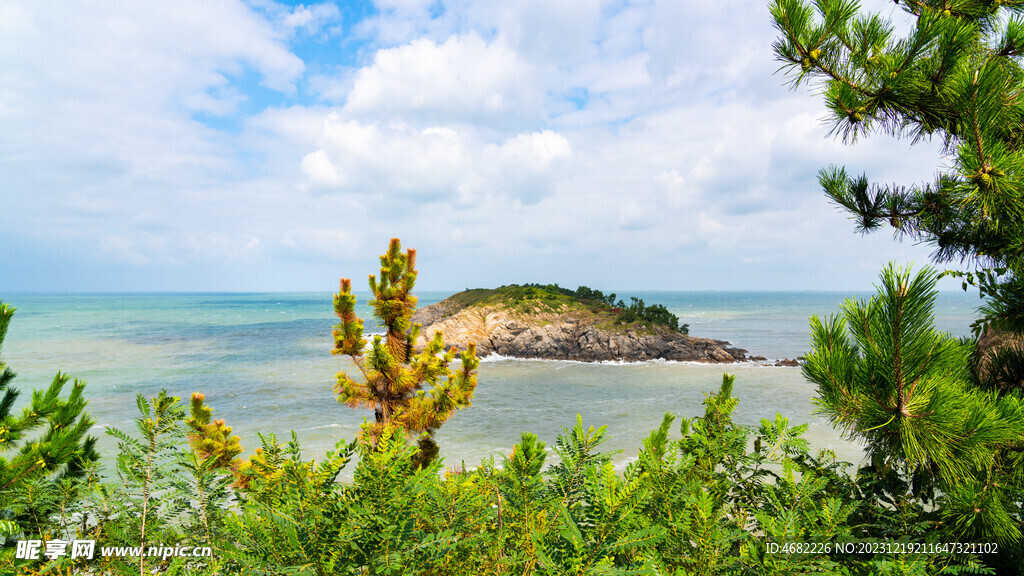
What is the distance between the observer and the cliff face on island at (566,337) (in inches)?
1501

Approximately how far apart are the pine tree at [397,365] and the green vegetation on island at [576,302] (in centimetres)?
3426

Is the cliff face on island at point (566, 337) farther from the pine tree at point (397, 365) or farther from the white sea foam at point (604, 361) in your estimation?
the pine tree at point (397, 365)

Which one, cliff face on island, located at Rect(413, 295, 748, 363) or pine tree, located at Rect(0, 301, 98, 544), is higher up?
pine tree, located at Rect(0, 301, 98, 544)

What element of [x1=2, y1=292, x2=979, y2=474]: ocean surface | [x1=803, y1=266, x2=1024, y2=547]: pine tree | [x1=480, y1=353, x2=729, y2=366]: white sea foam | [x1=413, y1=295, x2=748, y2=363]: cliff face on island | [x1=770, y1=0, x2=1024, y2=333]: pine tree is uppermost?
[x1=770, y1=0, x2=1024, y2=333]: pine tree

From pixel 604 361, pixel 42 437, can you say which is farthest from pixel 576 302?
pixel 42 437

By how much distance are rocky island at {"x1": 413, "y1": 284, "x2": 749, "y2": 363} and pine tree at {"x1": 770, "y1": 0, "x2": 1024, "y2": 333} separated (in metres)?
33.8

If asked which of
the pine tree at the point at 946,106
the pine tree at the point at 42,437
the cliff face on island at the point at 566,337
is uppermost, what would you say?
the pine tree at the point at 946,106

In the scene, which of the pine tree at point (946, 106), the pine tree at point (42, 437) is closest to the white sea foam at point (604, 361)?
the pine tree at point (42, 437)

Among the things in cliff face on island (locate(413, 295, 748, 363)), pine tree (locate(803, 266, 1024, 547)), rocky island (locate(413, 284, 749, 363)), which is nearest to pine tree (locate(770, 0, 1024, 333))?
pine tree (locate(803, 266, 1024, 547))

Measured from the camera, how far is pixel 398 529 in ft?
4.86

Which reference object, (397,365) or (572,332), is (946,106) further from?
(572,332)

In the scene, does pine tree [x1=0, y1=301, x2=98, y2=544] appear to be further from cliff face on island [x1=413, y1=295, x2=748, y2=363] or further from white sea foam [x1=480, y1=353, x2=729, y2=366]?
cliff face on island [x1=413, y1=295, x2=748, y2=363]

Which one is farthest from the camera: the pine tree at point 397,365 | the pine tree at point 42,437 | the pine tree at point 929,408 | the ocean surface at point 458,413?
the ocean surface at point 458,413

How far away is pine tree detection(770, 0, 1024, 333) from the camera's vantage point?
249cm
